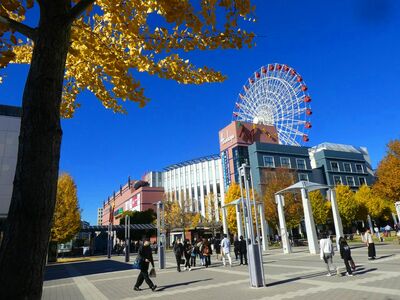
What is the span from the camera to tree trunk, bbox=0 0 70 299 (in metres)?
2.09

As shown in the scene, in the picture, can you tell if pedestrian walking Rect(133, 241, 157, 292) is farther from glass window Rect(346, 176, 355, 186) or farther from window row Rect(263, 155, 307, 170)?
glass window Rect(346, 176, 355, 186)

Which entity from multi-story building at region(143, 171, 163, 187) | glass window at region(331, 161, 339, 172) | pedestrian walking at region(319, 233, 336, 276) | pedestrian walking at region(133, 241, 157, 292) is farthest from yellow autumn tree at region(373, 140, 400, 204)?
multi-story building at region(143, 171, 163, 187)

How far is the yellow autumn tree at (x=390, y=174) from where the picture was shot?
98.0 feet

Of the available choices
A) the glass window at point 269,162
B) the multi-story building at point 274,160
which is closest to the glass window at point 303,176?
the multi-story building at point 274,160

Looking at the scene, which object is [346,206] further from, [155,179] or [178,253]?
[155,179]

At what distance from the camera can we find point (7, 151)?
99.5ft

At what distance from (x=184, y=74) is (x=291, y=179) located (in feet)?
130

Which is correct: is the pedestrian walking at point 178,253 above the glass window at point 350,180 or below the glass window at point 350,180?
below

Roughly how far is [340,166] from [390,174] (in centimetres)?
4399

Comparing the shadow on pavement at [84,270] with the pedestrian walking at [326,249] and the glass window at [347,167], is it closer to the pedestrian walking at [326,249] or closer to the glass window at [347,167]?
the pedestrian walking at [326,249]

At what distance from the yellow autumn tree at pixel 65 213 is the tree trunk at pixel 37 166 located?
33.3m

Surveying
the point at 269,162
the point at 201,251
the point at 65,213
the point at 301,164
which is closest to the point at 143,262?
the point at 201,251

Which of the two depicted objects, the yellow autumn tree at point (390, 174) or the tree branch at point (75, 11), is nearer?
the tree branch at point (75, 11)

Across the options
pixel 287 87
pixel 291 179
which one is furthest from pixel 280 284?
pixel 287 87
